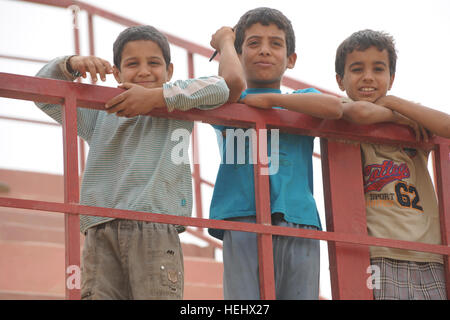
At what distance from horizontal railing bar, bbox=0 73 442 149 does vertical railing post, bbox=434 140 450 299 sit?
0.06m

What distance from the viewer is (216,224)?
3.72 metres

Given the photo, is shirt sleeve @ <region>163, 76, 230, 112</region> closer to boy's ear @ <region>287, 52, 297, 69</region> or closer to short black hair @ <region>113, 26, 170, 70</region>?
short black hair @ <region>113, 26, 170, 70</region>

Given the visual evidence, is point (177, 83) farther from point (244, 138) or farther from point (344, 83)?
point (344, 83)

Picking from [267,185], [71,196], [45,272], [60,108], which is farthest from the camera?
[45,272]

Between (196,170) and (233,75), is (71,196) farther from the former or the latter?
(196,170)

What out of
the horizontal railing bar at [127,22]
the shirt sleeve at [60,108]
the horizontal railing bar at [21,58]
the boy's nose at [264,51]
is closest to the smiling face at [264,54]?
the boy's nose at [264,51]

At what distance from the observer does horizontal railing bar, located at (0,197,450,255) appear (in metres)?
3.47

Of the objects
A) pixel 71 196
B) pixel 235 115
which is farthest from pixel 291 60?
pixel 71 196

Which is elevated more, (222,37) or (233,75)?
(222,37)

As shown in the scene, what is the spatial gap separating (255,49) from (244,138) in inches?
18.2

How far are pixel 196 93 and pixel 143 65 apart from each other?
0.44 meters

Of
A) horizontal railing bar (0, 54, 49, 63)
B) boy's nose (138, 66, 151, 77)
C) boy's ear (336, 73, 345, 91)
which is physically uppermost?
horizontal railing bar (0, 54, 49, 63)

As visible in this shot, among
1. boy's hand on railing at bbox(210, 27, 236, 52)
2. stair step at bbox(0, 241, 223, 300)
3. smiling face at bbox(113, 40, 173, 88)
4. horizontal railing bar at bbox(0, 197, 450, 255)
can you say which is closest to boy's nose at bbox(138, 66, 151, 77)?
smiling face at bbox(113, 40, 173, 88)

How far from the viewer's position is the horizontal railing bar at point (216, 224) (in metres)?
3.47
